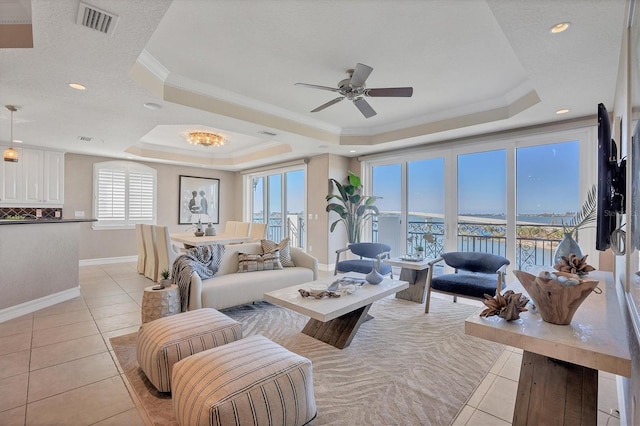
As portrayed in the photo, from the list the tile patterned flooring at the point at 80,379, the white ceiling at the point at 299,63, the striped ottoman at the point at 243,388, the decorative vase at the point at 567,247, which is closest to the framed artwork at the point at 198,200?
the white ceiling at the point at 299,63

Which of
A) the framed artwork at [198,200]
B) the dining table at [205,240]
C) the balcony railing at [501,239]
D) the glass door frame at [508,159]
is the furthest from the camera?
the framed artwork at [198,200]

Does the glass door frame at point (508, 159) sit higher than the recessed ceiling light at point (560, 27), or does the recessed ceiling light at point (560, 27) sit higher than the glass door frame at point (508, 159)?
the recessed ceiling light at point (560, 27)

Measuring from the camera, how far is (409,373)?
2.26 m

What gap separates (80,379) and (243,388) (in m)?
1.59

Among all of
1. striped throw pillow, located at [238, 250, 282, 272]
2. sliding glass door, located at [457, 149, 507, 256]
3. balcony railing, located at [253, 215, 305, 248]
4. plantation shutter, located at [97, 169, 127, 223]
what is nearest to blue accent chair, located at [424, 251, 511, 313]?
sliding glass door, located at [457, 149, 507, 256]

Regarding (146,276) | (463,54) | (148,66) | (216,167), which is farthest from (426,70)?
(216,167)

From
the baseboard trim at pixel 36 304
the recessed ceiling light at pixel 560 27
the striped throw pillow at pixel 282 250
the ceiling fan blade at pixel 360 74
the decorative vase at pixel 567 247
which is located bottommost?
the baseboard trim at pixel 36 304

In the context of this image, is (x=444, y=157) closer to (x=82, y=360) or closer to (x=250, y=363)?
(x=250, y=363)

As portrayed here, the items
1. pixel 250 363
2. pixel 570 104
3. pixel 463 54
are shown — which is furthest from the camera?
pixel 570 104

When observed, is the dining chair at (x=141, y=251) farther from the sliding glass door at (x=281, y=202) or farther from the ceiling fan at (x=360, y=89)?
the ceiling fan at (x=360, y=89)

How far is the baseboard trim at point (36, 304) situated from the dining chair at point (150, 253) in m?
1.06

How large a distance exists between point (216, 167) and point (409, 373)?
24.5 ft

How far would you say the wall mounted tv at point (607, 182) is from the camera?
5.48ft

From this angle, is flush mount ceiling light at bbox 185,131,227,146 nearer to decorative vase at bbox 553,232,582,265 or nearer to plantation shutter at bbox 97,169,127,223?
plantation shutter at bbox 97,169,127,223
